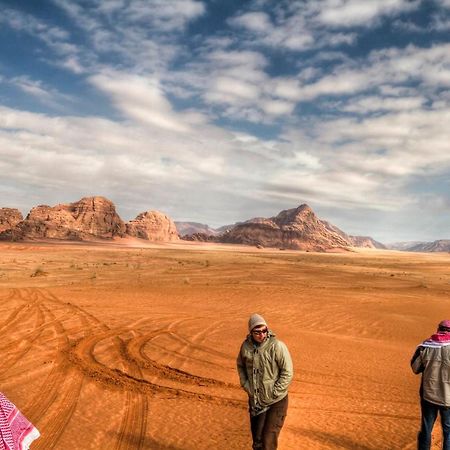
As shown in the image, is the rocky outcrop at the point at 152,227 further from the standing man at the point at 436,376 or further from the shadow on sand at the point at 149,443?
the standing man at the point at 436,376

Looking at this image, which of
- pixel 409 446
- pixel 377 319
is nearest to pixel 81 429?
pixel 409 446

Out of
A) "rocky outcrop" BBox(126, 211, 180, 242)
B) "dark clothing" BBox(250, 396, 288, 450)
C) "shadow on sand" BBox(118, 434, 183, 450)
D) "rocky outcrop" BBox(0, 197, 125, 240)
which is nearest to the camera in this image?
"dark clothing" BBox(250, 396, 288, 450)

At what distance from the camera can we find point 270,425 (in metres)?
4.28

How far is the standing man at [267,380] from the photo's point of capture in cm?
421

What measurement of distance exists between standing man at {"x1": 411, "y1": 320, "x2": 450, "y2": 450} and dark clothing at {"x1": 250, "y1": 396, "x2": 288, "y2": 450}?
5.61 feet

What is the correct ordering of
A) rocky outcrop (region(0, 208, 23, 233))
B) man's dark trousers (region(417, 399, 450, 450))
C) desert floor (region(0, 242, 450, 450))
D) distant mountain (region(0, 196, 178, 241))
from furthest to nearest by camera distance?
rocky outcrop (region(0, 208, 23, 233))
distant mountain (region(0, 196, 178, 241))
desert floor (region(0, 242, 450, 450))
man's dark trousers (region(417, 399, 450, 450))

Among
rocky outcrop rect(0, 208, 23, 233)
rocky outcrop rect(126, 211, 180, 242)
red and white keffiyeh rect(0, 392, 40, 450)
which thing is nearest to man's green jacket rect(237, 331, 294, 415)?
red and white keffiyeh rect(0, 392, 40, 450)

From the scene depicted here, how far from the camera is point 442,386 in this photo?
4.59 meters

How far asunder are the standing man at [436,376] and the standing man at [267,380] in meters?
1.66

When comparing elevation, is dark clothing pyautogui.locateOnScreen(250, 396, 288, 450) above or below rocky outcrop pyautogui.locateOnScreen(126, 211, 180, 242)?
below

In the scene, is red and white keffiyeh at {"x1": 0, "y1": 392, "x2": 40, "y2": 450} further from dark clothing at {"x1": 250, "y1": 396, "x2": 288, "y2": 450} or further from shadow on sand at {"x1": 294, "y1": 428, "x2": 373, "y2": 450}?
shadow on sand at {"x1": 294, "y1": 428, "x2": 373, "y2": 450}

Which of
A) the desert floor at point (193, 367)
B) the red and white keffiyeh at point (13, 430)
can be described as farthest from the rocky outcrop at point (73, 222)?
the red and white keffiyeh at point (13, 430)

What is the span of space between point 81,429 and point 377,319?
13.2 meters

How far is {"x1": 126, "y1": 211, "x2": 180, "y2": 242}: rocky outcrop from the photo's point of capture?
425 ft
